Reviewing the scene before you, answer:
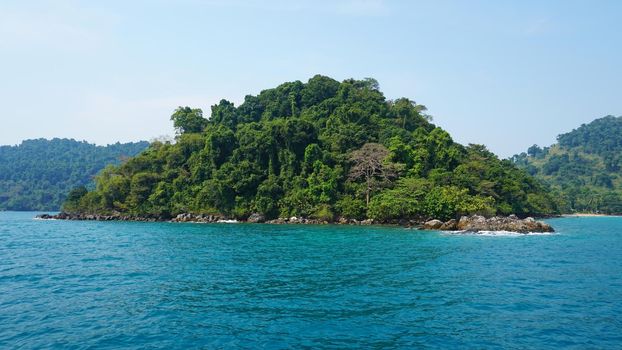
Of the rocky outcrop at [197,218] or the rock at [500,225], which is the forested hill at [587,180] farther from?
the rocky outcrop at [197,218]

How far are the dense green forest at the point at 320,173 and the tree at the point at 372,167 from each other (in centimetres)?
16

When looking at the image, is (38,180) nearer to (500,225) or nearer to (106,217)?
(106,217)

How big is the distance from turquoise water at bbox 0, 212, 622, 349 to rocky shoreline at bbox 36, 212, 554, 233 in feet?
61.9

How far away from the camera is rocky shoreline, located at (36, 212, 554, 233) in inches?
1955

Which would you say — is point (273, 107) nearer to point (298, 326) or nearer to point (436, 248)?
point (436, 248)

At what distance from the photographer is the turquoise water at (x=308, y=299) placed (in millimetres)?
12445

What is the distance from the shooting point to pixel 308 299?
1673 centimetres

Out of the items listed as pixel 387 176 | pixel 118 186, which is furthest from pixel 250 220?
pixel 118 186

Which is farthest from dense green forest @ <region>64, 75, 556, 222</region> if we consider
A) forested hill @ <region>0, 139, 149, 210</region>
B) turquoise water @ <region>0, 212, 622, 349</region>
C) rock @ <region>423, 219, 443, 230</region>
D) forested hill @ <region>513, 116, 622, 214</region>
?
forested hill @ <region>0, 139, 149, 210</region>

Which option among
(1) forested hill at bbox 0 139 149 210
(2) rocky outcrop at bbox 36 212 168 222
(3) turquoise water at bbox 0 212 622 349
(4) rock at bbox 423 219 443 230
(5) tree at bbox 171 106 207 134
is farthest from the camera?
(1) forested hill at bbox 0 139 149 210

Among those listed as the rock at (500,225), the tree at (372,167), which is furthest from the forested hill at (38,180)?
the rock at (500,225)

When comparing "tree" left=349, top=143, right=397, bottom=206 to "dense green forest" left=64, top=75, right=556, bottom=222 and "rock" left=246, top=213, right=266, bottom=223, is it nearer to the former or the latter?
"dense green forest" left=64, top=75, right=556, bottom=222

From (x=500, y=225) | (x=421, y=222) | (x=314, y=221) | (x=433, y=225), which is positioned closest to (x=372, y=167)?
(x=421, y=222)

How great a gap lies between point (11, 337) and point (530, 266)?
989 inches
